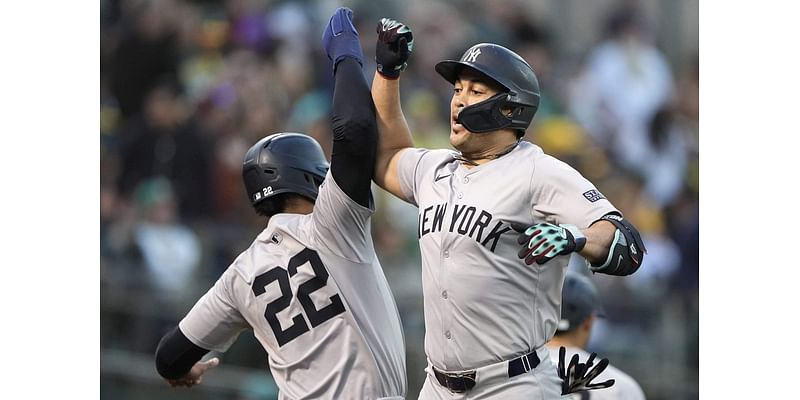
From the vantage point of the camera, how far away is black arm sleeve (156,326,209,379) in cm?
558

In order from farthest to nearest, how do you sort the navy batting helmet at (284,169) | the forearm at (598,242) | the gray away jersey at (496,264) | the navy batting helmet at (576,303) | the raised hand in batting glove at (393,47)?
the navy batting helmet at (576,303)
the navy batting helmet at (284,169)
the raised hand in batting glove at (393,47)
the gray away jersey at (496,264)
the forearm at (598,242)

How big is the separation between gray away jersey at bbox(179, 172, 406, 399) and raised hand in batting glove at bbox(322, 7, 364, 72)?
0.54 m


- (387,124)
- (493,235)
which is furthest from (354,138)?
(493,235)

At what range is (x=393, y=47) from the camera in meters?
4.96

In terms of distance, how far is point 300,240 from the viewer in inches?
208

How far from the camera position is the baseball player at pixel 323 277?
16.8 ft

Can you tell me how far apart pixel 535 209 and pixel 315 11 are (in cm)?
883

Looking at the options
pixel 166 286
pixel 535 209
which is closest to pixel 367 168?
pixel 535 209

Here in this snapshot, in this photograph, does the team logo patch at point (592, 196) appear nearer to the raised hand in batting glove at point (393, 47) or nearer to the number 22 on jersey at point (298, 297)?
the raised hand in batting glove at point (393, 47)

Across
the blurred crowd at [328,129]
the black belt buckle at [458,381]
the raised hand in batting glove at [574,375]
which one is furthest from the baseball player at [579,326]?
the blurred crowd at [328,129]

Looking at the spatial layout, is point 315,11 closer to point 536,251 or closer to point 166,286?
point 166,286

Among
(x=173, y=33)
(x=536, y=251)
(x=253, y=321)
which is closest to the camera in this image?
(x=536, y=251)

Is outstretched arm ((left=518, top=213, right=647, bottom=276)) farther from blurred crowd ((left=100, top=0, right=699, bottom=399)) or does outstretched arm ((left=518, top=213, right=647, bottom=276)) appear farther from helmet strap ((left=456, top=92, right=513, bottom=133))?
blurred crowd ((left=100, top=0, right=699, bottom=399))

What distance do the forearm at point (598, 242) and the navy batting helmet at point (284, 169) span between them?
152 centimetres
